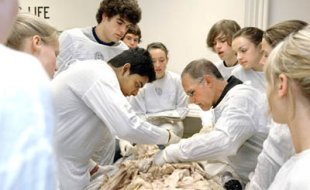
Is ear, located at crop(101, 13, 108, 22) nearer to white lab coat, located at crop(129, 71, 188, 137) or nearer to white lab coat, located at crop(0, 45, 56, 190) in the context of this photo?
white lab coat, located at crop(129, 71, 188, 137)

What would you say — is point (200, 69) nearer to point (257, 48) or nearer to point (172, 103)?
point (257, 48)

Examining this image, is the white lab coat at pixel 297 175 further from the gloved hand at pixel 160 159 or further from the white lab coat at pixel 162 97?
the white lab coat at pixel 162 97

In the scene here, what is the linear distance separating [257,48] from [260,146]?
812 millimetres

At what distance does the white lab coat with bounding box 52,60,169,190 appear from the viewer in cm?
160

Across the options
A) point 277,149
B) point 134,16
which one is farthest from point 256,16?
point 277,149

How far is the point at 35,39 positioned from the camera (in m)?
1.41

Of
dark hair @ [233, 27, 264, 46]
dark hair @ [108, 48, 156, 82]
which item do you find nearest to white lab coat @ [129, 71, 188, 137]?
dark hair @ [233, 27, 264, 46]

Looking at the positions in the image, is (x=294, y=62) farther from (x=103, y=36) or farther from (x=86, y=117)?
(x=103, y=36)

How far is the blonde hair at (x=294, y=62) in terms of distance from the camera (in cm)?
101

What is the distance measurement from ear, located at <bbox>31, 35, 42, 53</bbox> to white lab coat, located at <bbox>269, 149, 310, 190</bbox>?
31.7 inches

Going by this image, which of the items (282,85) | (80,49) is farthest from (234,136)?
(80,49)

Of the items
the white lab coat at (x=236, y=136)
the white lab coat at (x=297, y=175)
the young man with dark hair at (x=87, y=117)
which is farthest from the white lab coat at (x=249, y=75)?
the white lab coat at (x=297, y=175)

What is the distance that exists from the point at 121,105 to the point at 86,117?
0.46 feet

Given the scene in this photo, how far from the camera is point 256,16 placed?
11.1 ft
